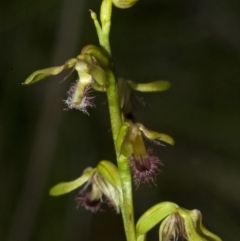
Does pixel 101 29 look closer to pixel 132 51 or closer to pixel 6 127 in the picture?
pixel 6 127

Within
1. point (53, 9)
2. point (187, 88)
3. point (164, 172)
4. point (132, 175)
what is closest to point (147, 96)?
point (187, 88)

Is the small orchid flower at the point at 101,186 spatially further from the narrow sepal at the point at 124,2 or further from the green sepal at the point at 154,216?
the narrow sepal at the point at 124,2

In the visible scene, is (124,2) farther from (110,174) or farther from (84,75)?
(110,174)

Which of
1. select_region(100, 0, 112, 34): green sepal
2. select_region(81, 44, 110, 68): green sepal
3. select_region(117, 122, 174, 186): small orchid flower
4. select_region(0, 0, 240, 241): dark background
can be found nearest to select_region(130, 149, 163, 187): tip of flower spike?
select_region(117, 122, 174, 186): small orchid flower

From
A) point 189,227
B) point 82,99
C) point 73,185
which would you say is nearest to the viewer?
point 82,99

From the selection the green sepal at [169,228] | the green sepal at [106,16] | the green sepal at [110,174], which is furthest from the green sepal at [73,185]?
the green sepal at [106,16]

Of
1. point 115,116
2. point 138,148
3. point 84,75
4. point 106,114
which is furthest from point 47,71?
point 106,114

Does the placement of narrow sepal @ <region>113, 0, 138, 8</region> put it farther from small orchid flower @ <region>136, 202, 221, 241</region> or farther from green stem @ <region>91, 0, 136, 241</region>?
small orchid flower @ <region>136, 202, 221, 241</region>
